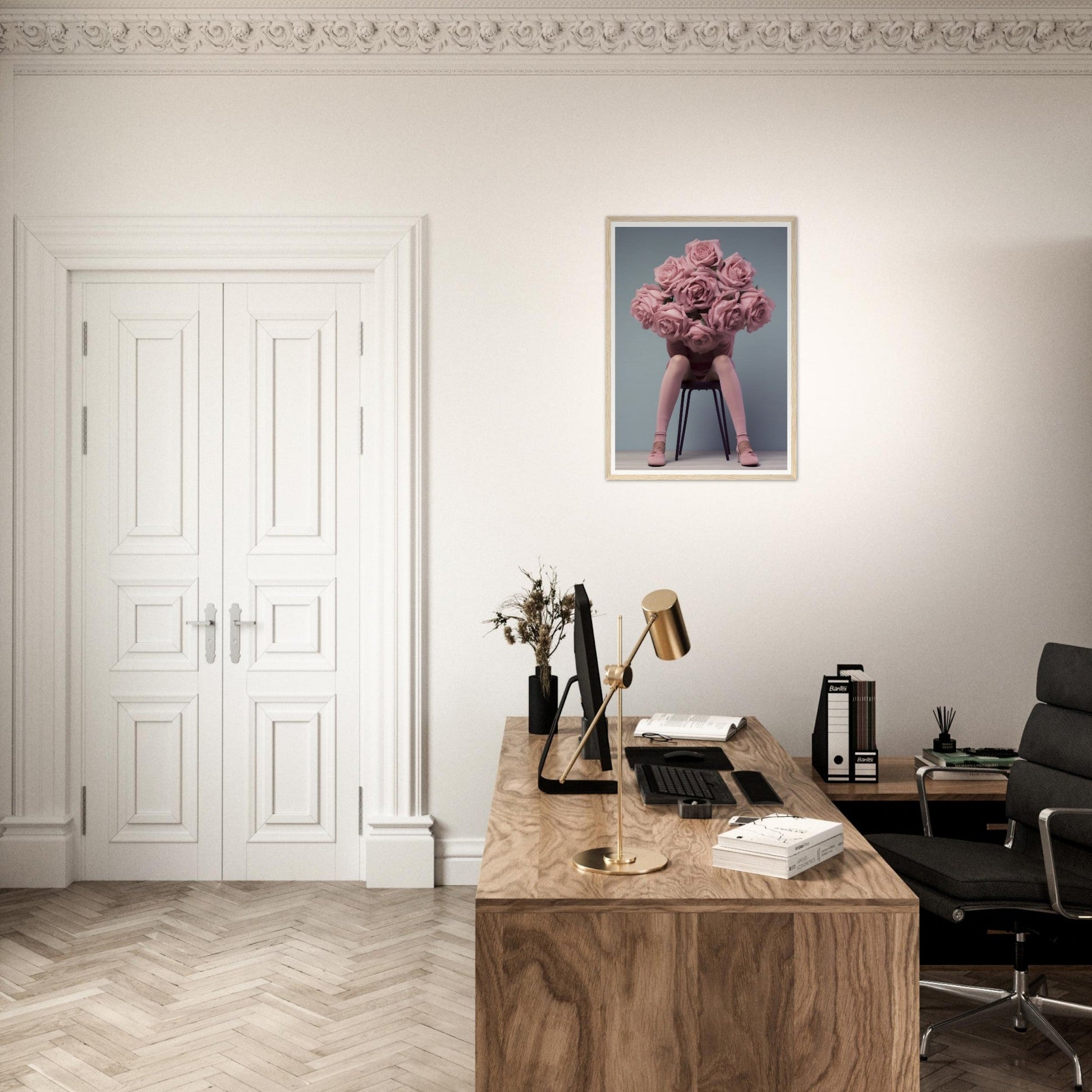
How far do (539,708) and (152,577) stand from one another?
180 cm

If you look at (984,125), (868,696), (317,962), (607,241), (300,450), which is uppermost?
(984,125)

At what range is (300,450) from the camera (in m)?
4.01

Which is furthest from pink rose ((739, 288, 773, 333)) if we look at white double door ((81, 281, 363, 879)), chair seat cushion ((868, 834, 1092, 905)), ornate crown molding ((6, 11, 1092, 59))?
chair seat cushion ((868, 834, 1092, 905))

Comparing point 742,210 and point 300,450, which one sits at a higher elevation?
point 742,210

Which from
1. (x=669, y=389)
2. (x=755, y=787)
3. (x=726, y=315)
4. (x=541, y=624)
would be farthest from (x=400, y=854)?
(x=726, y=315)

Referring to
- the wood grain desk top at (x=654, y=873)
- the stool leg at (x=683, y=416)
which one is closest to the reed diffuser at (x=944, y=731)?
the wood grain desk top at (x=654, y=873)

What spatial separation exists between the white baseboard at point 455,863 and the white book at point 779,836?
2052 millimetres

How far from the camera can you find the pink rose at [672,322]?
154 inches

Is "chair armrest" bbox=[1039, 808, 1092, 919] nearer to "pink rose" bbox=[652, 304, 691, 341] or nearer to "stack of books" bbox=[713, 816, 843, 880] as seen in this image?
"stack of books" bbox=[713, 816, 843, 880]

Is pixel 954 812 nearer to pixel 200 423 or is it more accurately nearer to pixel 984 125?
pixel 984 125

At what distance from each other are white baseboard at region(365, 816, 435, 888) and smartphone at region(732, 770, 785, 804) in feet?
5.40

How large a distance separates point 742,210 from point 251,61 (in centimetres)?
202

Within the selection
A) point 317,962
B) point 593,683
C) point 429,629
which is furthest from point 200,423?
point 593,683

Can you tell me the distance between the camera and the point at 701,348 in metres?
3.93
